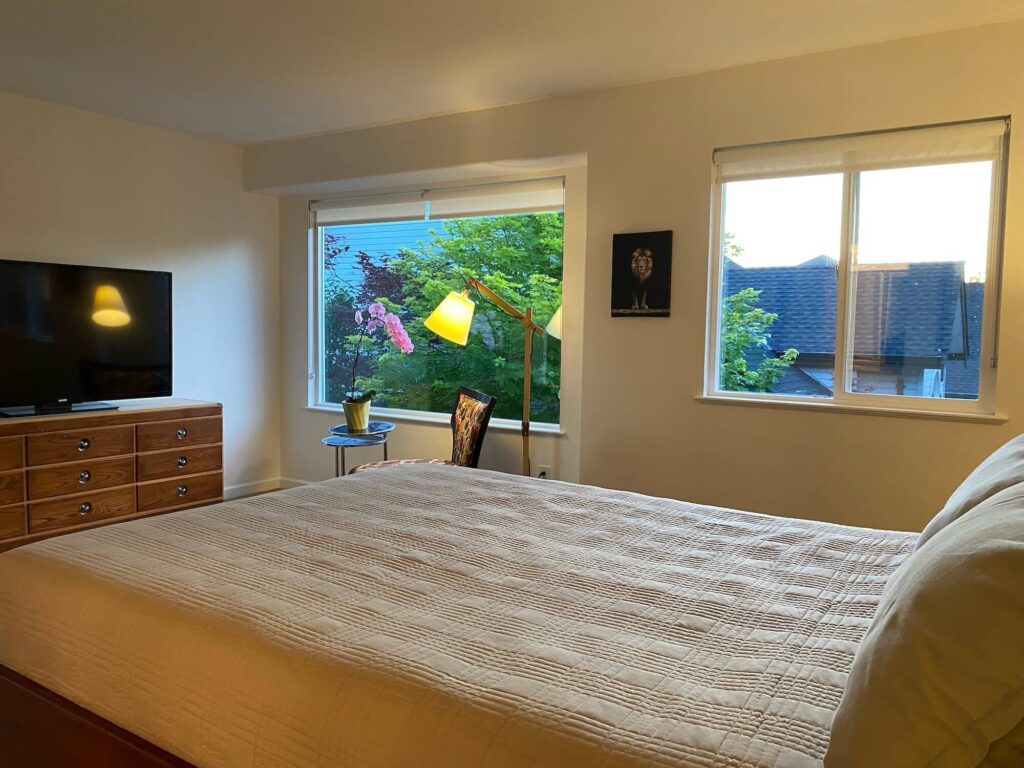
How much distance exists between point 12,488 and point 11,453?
174 millimetres

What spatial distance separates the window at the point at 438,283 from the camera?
438cm

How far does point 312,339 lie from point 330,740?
178 inches

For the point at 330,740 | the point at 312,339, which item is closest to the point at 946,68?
the point at 330,740

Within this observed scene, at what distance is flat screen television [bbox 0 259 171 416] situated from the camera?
12.3 feet

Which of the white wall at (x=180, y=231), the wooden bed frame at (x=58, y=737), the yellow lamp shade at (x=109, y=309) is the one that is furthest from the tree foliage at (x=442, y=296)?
the wooden bed frame at (x=58, y=737)

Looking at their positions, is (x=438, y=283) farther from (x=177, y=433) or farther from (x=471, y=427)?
(x=177, y=433)

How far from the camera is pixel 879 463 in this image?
3.07 m

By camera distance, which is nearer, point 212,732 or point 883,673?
point 883,673

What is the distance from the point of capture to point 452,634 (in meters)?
1.32

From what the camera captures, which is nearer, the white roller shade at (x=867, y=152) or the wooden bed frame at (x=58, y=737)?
the wooden bed frame at (x=58, y=737)

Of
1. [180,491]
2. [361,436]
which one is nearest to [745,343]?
[361,436]

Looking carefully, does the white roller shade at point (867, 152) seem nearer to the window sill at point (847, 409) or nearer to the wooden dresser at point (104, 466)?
the window sill at point (847, 409)

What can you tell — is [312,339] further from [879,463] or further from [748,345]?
[879,463]

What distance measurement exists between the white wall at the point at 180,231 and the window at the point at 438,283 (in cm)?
46
